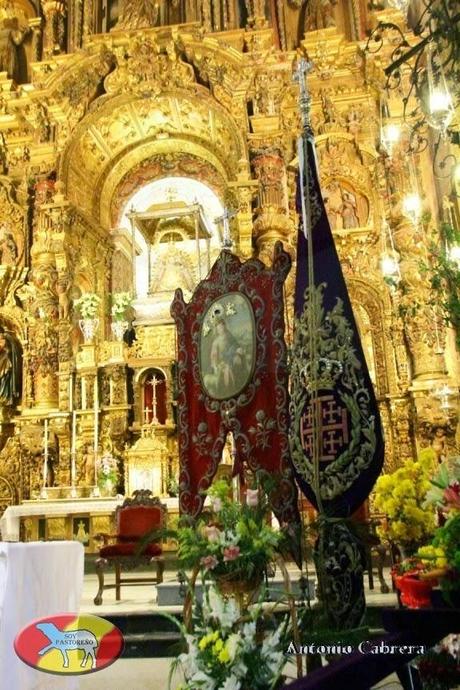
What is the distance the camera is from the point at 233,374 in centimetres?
478

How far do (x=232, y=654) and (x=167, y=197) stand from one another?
12.0 m

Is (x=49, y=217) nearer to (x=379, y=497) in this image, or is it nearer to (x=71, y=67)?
(x=71, y=67)

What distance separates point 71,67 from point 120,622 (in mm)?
9856

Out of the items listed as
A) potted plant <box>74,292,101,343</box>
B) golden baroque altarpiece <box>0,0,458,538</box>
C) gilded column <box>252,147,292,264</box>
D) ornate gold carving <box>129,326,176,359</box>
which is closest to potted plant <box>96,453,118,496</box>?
golden baroque altarpiece <box>0,0,458,538</box>

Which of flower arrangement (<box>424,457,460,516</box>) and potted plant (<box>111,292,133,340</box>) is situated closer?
flower arrangement (<box>424,457,460,516</box>)

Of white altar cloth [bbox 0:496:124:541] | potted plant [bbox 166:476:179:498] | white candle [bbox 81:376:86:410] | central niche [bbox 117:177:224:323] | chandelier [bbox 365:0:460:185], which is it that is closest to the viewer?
chandelier [bbox 365:0:460:185]

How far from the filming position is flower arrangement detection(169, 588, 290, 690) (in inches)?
82.1

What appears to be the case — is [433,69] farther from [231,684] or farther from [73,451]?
[73,451]

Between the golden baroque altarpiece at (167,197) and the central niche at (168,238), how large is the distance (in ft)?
0.20

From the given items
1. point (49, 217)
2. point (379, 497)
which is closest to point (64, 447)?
point (49, 217)

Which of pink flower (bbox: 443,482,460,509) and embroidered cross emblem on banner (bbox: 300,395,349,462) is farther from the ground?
embroidered cross emblem on banner (bbox: 300,395,349,462)

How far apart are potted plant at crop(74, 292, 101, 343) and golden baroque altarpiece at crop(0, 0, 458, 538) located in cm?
21

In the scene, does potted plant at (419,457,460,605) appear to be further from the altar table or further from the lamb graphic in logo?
the altar table

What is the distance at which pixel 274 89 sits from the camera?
11.2m
